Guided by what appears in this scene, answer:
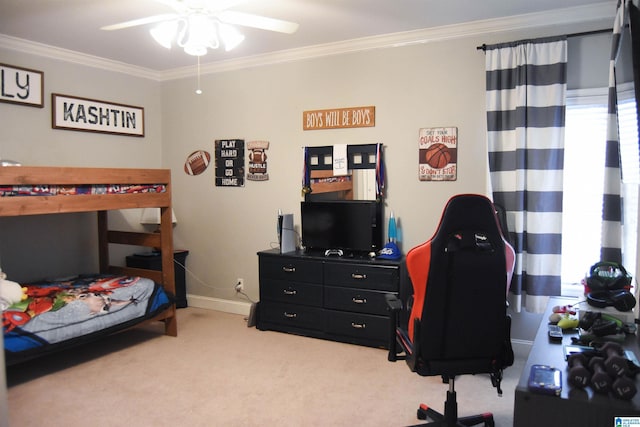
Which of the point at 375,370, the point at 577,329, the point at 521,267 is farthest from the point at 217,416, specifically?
the point at 521,267

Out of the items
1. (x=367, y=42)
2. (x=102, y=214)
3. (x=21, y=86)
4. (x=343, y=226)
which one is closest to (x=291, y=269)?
(x=343, y=226)

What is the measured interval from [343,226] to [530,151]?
1.58 meters

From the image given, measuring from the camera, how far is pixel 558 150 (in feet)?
10.5

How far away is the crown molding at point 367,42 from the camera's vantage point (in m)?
3.17

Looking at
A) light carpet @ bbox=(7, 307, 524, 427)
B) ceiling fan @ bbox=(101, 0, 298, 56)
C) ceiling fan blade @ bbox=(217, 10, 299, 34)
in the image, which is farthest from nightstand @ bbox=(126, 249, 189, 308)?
ceiling fan blade @ bbox=(217, 10, 299, 34)

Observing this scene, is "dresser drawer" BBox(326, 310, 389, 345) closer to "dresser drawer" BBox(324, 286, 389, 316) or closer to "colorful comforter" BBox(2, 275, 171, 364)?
"dresser drawer" BBox(324, 286, 389, 316)

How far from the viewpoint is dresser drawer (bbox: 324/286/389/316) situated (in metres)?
3.59

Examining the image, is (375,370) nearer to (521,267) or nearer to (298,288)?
(298,288)

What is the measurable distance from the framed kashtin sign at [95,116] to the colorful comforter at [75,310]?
1.48 meters

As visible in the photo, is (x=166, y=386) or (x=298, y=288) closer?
(x=166, y=386)

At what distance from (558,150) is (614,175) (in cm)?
39

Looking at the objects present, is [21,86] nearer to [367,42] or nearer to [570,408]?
[367,42]

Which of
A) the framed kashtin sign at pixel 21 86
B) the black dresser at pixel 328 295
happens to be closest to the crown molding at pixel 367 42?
the framed kashtin sign at pixel 21 86

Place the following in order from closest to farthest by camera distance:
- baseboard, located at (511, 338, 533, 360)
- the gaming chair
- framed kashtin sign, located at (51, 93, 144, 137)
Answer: the gaming chair < baseboard, located at (511, 338, 533, 360) < framed kashtin sign, located at (51, 93, 144, 137)
